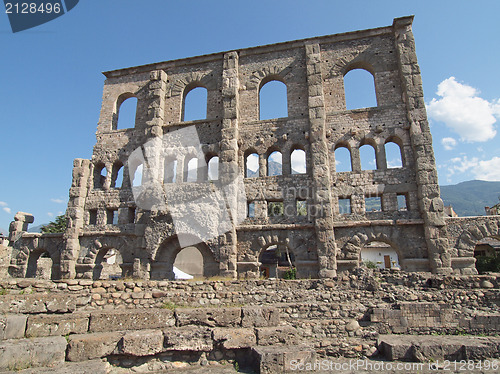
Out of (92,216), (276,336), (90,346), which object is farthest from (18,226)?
(276,336)

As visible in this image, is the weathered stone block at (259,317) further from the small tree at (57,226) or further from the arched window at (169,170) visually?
the small tree at (57,226)

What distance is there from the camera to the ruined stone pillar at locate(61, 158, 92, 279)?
55.0 ft

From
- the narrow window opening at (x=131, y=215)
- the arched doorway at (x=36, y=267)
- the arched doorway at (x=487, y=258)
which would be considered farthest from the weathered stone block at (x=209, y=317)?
the arched doorway at (x=487, y=258)

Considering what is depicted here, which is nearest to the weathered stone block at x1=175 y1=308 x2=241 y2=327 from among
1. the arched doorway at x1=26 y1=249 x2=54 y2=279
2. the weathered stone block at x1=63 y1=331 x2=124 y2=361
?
the weathered stone block at x1=63 y1=331 x2=124 y2=361

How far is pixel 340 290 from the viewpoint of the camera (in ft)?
31.2

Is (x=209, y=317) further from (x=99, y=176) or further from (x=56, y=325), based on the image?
(x=99, y=176)

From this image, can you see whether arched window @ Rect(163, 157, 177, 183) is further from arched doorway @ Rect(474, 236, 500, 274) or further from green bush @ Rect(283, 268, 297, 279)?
arched doorway @ Rect(474, 236, 500, 274)

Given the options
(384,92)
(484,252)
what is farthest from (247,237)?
(484,252)

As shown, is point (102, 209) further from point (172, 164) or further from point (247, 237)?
point (247, 237)

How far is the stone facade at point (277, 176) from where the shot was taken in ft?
46.5

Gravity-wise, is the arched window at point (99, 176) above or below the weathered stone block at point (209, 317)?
above

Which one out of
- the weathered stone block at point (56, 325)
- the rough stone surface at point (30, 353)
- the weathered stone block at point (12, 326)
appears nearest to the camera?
the rough stone surface at point (30, 353)

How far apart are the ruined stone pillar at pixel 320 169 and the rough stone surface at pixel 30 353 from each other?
10400mm

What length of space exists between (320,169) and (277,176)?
6.89ft
